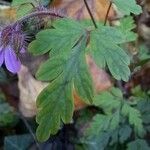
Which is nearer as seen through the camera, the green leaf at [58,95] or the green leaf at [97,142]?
the green leaf at [58,95]

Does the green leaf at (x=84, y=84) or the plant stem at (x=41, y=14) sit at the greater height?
the plant stem at (x=41, y=14)

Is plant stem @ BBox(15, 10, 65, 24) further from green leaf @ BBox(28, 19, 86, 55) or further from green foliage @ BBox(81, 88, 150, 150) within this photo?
green foliage @ BBox(81, 88, 150, 150)

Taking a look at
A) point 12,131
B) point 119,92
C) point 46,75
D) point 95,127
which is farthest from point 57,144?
point 46,75

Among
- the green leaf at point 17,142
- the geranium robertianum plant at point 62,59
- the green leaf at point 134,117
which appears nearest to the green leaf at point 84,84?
the geranium robertianum plant at point 62,59

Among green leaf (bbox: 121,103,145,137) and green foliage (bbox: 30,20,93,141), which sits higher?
green foliage (bbox: 30,20,93,141)

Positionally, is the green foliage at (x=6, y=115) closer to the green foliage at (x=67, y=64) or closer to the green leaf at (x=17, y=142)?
the green leaf at (x=17, y=142)

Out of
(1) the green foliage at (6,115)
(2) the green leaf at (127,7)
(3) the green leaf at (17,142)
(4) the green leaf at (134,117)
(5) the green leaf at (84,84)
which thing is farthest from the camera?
(1) the green foliage at (6,115)

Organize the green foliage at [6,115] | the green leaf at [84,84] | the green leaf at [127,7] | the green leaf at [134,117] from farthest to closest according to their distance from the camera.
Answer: the green foliage at [6,115]
the green leaf at [134,117]
the green leaf at [127,7]
the green leaf at [84,84]

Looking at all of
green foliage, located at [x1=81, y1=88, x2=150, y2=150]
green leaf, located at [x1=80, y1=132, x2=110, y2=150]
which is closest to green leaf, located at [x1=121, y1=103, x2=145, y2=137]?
green foliage, located at [x1=81, y1=88, x2=150, y2=150]
